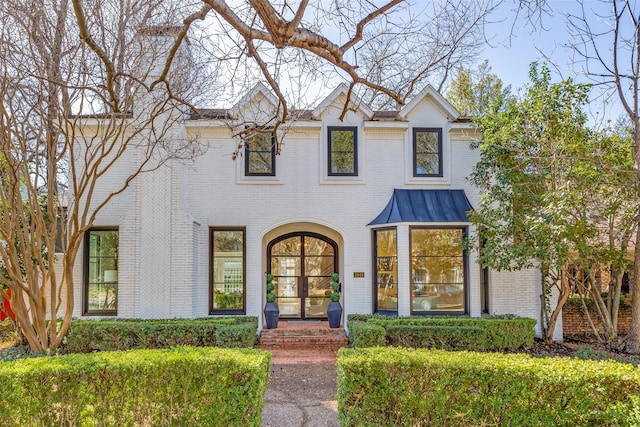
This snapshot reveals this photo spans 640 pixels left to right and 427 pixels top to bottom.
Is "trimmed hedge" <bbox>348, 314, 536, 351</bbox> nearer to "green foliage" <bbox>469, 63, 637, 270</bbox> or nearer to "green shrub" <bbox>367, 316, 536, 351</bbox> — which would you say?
"green shrub" <bbox>367, 316, 536, 351</bbox>

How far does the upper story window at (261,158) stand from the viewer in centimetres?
1280

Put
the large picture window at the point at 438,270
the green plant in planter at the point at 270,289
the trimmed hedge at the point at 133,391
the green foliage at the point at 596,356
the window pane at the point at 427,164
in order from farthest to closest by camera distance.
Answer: the window pane at the point at 427,164, the green plant in planter at the point at 270,289, the large picture window at the point at 438,270, the green foliage at the point at 596,356, the trimmed hedge at the point at 133,391

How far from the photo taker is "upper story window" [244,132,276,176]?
42.0 ft

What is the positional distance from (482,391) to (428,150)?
29.3 feet

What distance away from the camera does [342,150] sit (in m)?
13.0

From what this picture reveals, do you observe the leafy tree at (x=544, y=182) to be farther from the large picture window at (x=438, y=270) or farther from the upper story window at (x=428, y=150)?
the upper story window at (x=428, y=150)

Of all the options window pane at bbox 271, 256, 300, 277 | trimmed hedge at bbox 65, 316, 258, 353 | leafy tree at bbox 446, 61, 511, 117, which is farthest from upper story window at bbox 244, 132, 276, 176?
leafy tree at bbox 446, 61, 511, 117

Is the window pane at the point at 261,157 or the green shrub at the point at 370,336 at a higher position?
the window pane at the point at 261,157

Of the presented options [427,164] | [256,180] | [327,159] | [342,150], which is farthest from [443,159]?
[256,180]

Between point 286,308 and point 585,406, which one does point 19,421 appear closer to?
point 585,406

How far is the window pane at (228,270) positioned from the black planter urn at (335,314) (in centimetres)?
242

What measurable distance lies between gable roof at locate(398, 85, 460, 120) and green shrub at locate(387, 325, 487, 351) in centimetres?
591

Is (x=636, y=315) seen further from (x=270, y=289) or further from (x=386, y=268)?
(x=270, y=289)

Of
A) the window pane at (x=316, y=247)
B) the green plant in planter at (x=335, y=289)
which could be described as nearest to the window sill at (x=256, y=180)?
the window pane at (x=316, y=247)
